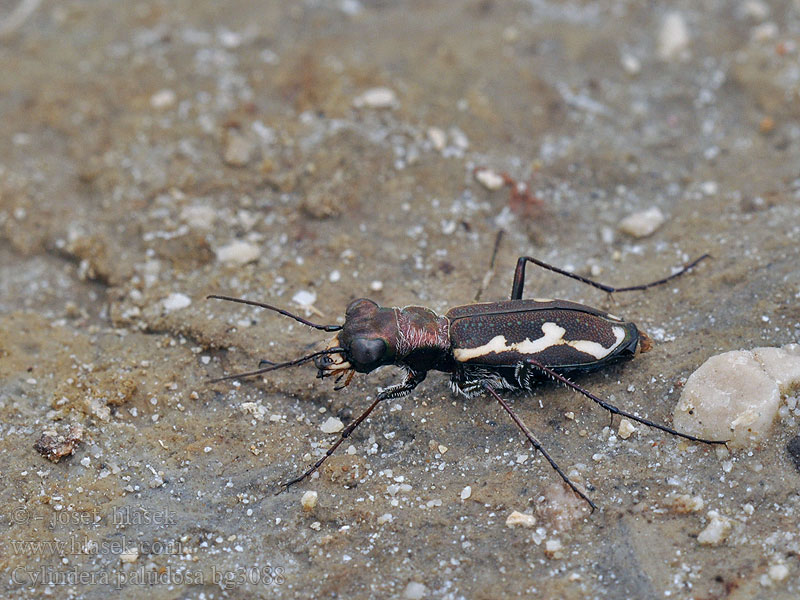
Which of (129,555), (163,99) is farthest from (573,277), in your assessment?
(163,99)

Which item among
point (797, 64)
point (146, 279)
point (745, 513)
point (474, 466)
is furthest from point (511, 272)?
point (797, 64)

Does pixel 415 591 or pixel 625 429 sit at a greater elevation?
pixel 625 429

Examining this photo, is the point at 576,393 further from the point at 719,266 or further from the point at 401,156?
the point at 401,156

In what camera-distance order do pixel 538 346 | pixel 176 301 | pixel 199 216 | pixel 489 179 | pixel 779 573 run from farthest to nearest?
pixel 489 179, pixel 199 216, pixel 176 301, pixel 538 346, pixel 779 573

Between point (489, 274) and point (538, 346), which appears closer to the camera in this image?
point (538, 346)

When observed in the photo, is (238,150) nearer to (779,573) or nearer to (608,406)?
(608,406)

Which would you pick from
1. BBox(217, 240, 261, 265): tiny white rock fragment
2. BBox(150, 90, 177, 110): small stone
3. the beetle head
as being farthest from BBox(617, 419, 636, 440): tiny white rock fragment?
BBox(150, 90, 177, 110): small stone

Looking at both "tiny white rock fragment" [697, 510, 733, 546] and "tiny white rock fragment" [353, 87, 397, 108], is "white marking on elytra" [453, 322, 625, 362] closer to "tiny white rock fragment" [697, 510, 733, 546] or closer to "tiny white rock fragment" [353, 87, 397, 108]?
"tiny white rock fragment" [697, 510, 733, 546]
